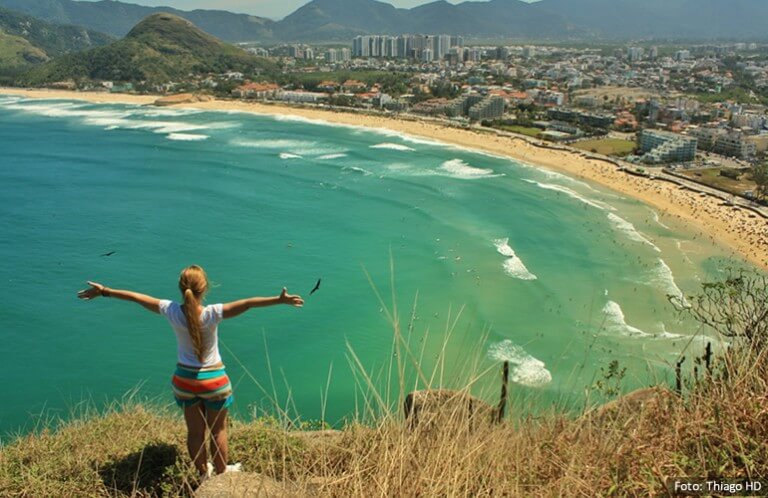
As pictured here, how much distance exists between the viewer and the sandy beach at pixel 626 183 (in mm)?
20516

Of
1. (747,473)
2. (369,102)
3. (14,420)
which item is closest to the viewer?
(747,473)

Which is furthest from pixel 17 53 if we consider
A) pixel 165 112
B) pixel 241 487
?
pixel 241 487

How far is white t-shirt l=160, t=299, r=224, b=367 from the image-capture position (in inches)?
119

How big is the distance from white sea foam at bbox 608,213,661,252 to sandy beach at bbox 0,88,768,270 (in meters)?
2.16

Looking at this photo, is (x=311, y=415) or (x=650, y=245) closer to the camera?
(x=311, y=415)

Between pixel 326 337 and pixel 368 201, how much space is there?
1189 centimetres

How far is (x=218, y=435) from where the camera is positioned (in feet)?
10.2

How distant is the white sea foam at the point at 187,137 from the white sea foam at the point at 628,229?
28918 millimetres

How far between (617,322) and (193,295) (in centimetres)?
1181

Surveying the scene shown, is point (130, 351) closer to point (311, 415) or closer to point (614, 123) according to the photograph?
point (311, 415)

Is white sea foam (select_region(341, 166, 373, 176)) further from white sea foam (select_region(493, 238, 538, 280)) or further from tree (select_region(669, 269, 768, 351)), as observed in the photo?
tree (select_region(669, 269, 768, 351))

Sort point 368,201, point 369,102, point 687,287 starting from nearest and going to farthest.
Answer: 1. point 687,287
2. point 368,201
3. point 369,102

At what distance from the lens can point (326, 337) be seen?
→ 12.4m

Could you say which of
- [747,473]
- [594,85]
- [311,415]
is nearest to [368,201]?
[311,415]
